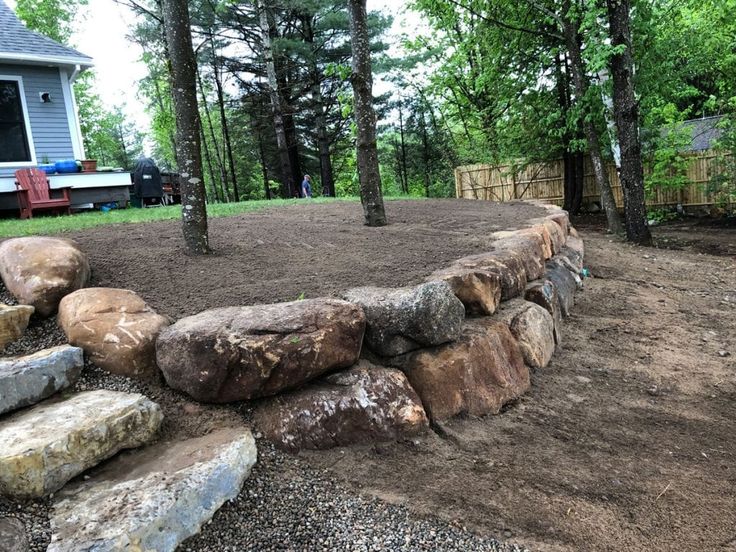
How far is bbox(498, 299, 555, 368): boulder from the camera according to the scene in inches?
126

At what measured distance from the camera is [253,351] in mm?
2189

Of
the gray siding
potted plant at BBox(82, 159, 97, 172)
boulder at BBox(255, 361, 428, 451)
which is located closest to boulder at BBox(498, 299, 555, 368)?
boulder at BBox(255, 361, 428, 451)

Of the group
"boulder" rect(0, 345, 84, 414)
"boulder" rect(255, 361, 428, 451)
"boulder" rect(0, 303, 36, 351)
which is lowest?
"boulder" rect(255, 361, 428, 451)

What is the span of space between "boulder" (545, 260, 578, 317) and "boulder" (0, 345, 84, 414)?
3.53 m

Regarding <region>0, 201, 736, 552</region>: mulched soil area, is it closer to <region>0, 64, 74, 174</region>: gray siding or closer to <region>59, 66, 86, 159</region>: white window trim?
<region>0, 64, 74, 174</region>: gray siding

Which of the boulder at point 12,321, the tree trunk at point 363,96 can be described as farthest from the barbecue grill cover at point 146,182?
the boulder at point 12,321

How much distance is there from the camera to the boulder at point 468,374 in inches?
102

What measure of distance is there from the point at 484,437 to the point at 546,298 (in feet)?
5.41

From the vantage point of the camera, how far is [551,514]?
6.33 feet

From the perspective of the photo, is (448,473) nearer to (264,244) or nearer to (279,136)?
(264,244)

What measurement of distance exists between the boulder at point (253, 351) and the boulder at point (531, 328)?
130 cm

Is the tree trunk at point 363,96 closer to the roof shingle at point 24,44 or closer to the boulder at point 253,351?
the boulder at point 253,351

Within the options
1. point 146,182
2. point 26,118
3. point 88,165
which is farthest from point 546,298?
point 146,182

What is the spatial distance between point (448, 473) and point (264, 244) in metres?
2.68
